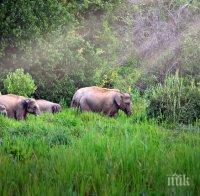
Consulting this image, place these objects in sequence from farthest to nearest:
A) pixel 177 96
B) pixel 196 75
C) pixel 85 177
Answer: pixel 196 75 < pixel 177 96 < pixel 85 177

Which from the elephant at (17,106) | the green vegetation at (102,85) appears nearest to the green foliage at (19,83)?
the green vegetation at (102,85)

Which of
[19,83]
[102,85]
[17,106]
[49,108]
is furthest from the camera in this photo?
[102,85]

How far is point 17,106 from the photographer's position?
15117mm

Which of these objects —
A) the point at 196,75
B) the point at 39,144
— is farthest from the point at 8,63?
the point at 39,144

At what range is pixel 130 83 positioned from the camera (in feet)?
77.6

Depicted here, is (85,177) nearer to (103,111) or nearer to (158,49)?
(103,111)

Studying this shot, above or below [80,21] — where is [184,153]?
below

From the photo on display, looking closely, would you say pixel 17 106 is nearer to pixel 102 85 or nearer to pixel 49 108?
pixel 49 108

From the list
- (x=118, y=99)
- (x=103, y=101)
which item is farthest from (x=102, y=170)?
(x=103, y=101)

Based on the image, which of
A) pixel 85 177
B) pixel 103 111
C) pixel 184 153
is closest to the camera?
pixel 85 177

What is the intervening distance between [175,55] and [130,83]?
297 cm

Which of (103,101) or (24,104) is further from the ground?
(24,104)

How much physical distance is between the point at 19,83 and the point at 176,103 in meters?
6.94

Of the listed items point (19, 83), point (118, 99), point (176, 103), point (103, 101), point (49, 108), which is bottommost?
point (49, 108)
